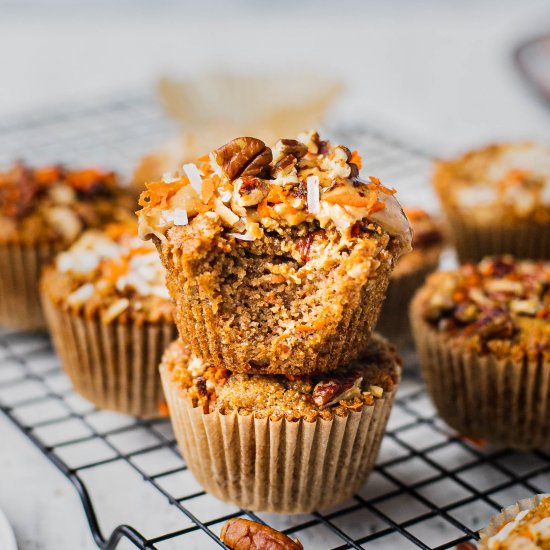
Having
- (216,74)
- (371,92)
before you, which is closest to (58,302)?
(216,74)

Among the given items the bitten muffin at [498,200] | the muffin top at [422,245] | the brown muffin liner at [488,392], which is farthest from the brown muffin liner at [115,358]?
the bitten muffin at [498,200]

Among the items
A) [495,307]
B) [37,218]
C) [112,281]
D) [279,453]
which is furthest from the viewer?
[37,218]

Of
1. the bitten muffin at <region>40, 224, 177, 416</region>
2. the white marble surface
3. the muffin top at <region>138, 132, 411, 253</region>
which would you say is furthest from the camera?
the white marble surface

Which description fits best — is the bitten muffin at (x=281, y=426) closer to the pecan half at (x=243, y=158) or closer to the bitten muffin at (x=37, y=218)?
the pecan half at (x=243, y=158)

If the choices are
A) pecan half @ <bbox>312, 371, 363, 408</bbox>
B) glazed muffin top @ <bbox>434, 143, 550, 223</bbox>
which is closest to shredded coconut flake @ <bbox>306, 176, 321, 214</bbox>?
pecan half @ <bbox>312, 371, 363, 408</bbox>

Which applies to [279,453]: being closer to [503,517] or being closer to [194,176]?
[503,517]

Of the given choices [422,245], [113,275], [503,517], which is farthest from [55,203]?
[503,517]

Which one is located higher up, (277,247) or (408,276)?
(277,247)

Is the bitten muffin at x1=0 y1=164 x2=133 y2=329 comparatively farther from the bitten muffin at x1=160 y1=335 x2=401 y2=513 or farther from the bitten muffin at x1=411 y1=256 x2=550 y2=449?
the bitten muffin at x1=411 y1=256 x2=550 y2=449
